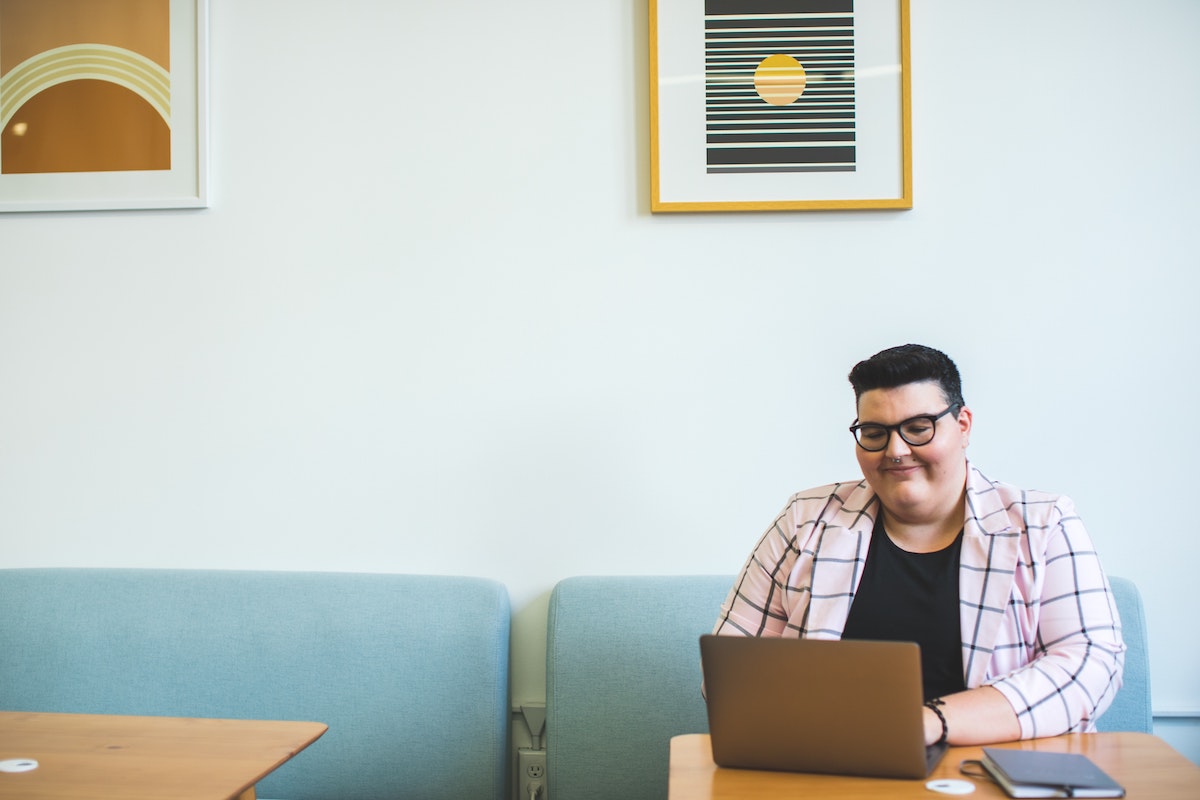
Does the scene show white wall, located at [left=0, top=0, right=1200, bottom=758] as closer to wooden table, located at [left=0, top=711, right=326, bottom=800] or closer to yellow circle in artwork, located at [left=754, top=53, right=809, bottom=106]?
yellow circle in artwork, located at [left=754, top=53, right=809, bottom=106]

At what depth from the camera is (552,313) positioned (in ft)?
6.84

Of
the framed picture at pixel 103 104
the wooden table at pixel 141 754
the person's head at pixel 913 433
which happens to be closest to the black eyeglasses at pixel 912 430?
the person's head at pixel 913 433

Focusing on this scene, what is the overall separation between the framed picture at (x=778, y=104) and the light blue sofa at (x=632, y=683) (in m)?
0.87

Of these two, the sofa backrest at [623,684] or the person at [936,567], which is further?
the sofa backrest at [623,684]

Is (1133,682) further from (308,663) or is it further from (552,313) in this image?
(308,663)

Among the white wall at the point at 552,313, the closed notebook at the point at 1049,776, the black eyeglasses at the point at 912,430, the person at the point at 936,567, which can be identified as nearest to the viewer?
the closed notebook at the point at 1049,776

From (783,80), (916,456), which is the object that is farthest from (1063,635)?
(783,80)

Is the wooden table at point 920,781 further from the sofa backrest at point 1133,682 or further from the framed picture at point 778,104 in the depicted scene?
the framed picture at point 778,104

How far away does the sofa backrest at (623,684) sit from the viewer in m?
1.87

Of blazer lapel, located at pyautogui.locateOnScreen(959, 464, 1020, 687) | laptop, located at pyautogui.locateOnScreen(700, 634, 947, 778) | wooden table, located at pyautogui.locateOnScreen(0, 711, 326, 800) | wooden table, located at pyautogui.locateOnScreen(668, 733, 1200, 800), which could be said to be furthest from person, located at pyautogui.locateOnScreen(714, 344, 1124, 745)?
wooden table, located at pyautogui.locateOnScreen(0, 711, 326, 800)

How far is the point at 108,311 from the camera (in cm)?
217

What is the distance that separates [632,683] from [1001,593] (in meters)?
0.77

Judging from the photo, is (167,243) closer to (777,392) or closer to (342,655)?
(342,655)

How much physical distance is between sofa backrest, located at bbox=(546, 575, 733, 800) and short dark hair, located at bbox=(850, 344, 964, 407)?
0.61 meters
